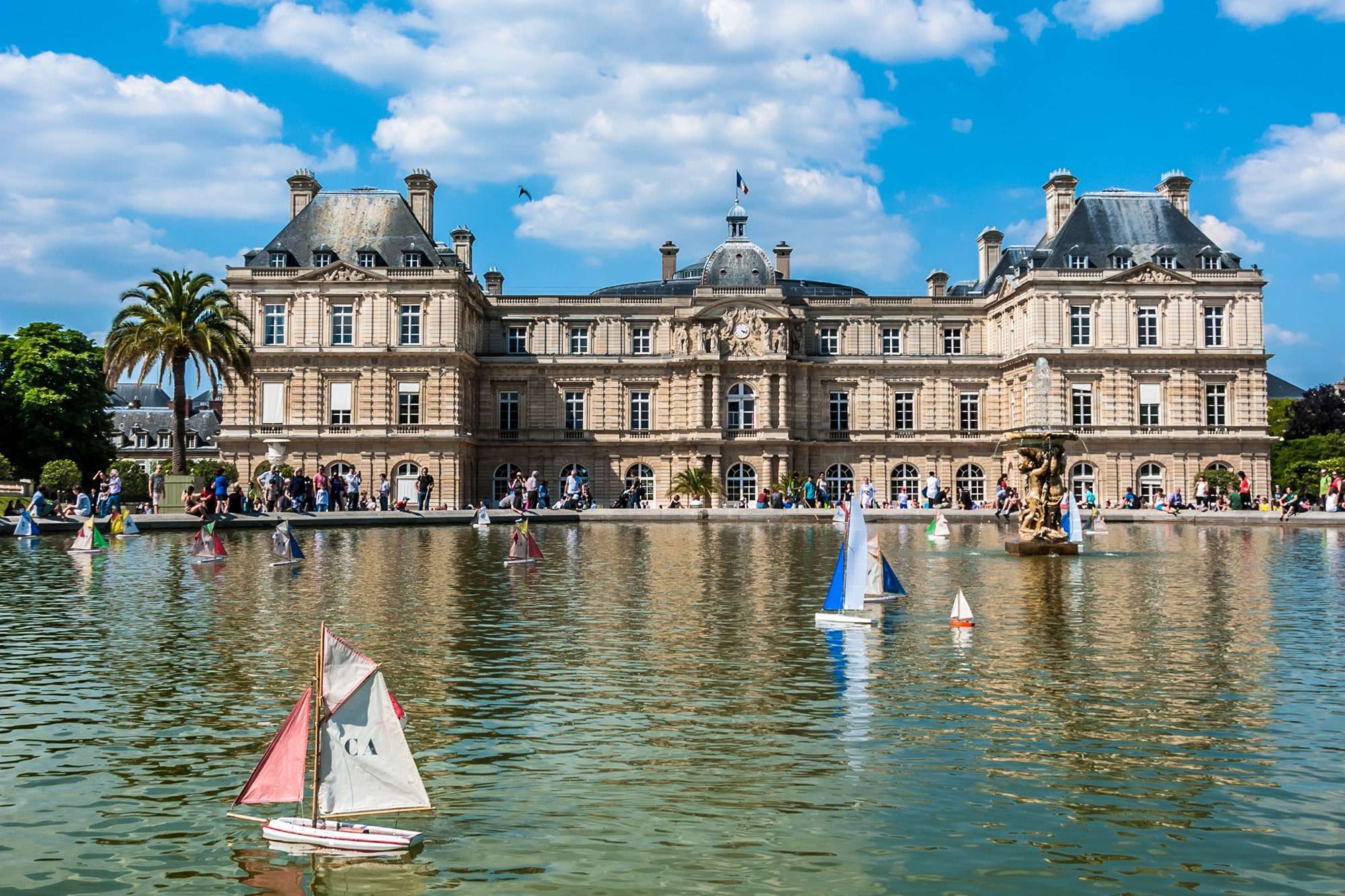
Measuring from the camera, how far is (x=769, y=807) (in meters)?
8.49

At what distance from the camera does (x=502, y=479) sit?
7044cm

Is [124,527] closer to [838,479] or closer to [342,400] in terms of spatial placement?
[342,400]

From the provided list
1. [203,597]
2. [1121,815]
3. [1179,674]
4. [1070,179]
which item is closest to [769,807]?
[1121,815]

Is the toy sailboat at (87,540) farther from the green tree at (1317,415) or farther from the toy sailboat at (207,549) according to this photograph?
the green tree at (1317,415)

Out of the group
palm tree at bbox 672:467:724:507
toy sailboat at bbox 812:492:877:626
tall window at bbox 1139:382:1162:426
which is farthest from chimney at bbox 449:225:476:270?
toy sailboat at bbox 812:492:877:626

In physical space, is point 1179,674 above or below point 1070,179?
below

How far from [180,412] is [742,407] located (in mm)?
31929

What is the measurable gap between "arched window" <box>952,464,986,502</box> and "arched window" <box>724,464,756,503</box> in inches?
476

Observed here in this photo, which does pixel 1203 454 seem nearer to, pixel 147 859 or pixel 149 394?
pixel 147 859

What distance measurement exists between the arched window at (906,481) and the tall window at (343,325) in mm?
32037

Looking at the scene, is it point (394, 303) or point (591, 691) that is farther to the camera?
point (394, 303)

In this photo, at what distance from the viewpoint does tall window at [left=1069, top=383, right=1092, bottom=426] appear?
2591 inches

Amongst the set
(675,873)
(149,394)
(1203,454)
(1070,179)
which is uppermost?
(1070,179)

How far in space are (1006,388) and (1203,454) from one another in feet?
37.3
